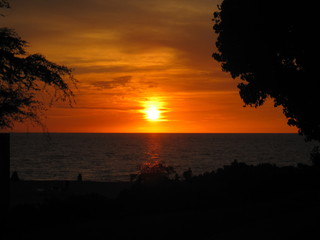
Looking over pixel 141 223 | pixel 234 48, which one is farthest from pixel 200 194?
pixel 234 48

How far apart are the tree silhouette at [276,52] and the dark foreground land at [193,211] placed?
12.4ft

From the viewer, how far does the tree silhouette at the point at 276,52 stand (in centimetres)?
1642

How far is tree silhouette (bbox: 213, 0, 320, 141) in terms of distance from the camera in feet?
53.9

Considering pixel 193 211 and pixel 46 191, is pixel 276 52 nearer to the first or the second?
pixel 193 211

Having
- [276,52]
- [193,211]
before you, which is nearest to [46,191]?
[193,211]

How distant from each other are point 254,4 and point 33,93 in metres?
9.78

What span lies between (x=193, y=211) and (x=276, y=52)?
8071 mm

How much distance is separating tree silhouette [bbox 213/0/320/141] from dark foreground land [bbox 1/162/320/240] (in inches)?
149

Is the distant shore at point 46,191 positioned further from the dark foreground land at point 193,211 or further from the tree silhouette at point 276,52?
the tree silhouette at point 276,52

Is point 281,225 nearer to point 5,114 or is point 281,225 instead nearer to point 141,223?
point 141,223

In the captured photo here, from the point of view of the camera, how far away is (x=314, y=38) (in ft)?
52.2

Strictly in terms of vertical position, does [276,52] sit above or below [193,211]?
above

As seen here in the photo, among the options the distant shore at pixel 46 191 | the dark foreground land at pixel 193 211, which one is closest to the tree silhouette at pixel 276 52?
the dark foreground land at pixel 193 211

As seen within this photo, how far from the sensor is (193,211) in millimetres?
15039
